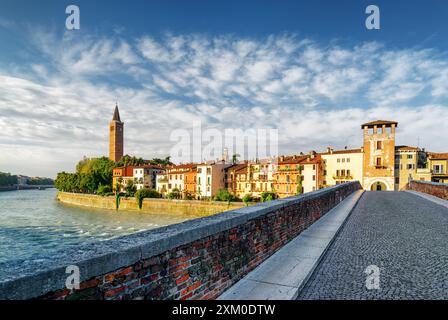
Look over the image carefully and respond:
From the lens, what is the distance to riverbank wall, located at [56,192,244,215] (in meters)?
45.2

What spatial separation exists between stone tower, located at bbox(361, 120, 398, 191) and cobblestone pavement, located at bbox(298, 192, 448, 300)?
37.5 m

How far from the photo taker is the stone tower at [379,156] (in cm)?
4188

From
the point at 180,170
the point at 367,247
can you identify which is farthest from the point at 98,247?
the point at 180,170

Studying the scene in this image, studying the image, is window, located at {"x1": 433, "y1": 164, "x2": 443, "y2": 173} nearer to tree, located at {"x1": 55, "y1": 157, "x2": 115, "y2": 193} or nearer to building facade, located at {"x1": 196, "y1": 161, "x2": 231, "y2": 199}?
building facade, located at {"x1": 196, "y1": 161, "x2": 231, "y2": 199}

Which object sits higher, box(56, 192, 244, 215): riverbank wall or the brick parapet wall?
the brick parapet wall

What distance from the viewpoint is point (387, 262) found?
5.20m

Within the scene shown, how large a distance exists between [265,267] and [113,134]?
122612mm

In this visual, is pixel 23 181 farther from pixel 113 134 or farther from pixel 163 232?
pixel 163 232

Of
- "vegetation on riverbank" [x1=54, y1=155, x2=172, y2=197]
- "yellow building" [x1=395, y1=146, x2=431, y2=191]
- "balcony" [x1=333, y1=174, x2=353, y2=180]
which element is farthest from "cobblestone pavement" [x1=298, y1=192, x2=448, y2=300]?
"vegetation on riverbank" [x1=54, y1=155, x2=172, y2=197]

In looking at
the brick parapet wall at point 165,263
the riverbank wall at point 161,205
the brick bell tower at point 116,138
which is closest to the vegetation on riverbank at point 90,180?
the riverbank wall at point 161,205

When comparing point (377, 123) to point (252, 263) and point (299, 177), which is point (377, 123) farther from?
point (252, 263)

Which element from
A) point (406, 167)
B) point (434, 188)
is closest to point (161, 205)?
point (434, 188)

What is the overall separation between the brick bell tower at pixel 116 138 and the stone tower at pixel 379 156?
100101 millimetres
